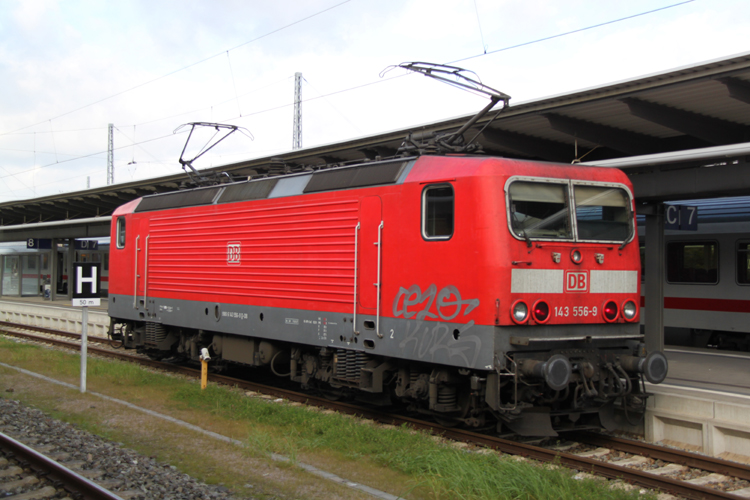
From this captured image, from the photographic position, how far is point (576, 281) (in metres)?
7.81

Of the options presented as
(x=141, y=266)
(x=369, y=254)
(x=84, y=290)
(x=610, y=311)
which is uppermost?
(x=369, y=254)

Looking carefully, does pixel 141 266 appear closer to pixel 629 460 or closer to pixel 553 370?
pixel 553 370

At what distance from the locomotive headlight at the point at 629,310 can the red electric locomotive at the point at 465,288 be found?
17 mm

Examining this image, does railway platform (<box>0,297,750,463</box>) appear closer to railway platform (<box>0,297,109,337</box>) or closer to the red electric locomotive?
the red electric locomotive

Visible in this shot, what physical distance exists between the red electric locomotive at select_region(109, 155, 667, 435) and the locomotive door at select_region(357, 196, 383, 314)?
24 millimetres

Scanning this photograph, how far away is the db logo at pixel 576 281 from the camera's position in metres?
7.74

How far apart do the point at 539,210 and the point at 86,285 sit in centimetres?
754

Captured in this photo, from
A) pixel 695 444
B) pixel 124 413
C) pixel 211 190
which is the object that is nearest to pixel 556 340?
pixel 695 444

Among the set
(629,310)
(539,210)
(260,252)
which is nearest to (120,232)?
(260,252)

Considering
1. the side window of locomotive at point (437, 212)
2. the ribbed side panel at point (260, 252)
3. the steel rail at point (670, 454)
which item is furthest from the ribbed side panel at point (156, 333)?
the steel rail at point (670, 454)

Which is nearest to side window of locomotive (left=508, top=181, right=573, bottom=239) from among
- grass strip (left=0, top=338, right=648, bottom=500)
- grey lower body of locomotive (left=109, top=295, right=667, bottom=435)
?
grey lower body of locomotive (left=109, top=295, right=667, bottom=435)

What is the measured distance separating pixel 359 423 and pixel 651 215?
606 cm

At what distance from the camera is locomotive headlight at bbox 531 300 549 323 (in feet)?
24.5

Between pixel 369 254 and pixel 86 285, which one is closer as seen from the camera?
pixel 369 254
